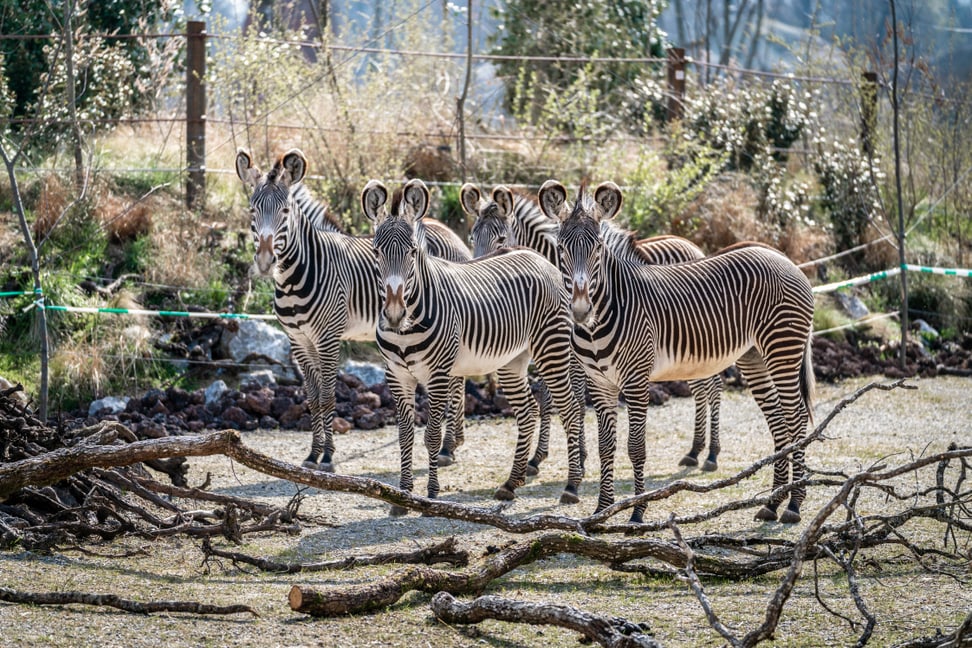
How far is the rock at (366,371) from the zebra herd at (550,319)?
211 centimetres

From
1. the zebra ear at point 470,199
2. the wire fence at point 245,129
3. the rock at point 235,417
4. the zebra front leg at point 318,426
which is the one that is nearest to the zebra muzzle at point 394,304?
the zebra front leg at point 318,426

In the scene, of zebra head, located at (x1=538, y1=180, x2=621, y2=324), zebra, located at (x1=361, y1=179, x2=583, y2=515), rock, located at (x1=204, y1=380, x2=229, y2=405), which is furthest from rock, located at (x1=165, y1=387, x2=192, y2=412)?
zebra head, located at (x1=538, y1=180, x2=621, y2=324)

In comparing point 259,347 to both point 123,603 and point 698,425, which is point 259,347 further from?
point 123,603

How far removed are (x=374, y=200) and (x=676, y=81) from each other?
421 inches

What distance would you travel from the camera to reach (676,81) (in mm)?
17969

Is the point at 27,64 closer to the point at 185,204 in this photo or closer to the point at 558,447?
the point at 185,204

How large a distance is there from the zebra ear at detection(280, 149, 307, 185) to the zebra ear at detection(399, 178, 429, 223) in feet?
5.83

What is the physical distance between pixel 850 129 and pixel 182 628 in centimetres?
1696

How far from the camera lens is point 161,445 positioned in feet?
20.1

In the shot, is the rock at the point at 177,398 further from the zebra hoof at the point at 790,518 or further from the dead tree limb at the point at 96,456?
the zebra hoof at the point at 790,518

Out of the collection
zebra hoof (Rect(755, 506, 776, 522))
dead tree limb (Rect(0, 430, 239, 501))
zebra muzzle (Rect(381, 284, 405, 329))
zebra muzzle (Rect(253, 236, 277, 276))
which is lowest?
zebra hoof (Rect(755, 506, 776, 522))

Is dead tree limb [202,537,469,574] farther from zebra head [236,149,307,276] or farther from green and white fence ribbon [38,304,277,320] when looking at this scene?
green and white fence ribbon [38,304,277,320]

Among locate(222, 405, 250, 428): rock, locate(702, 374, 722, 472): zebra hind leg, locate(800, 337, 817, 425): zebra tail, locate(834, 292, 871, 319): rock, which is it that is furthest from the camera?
locate(834, 292, 871, 319): rock

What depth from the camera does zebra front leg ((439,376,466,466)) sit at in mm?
10273
